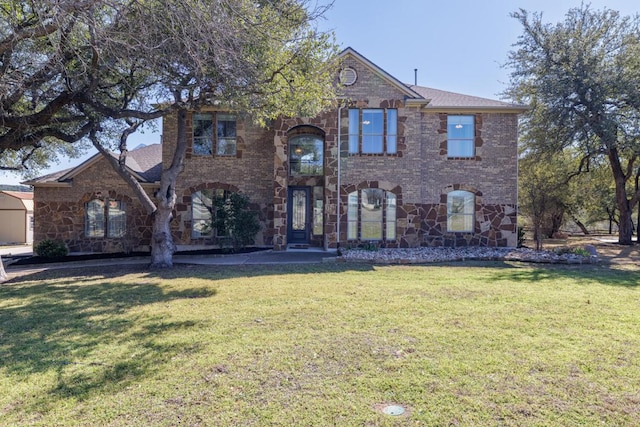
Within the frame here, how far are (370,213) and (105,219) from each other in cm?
1133

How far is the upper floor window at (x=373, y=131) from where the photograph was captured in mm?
14273

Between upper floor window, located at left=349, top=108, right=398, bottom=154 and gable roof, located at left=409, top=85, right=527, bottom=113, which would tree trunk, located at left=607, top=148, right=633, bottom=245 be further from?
upper floor window, located at left=349, top=108, right=398, bottom=154

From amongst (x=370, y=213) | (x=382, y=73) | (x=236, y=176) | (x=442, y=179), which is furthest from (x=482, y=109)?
(x=236, y=176)

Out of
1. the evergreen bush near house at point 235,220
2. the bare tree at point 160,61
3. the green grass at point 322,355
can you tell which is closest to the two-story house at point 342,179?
the evergreen bush near house at point 235,220

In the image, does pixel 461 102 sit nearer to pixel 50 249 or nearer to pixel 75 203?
pixel 75 203

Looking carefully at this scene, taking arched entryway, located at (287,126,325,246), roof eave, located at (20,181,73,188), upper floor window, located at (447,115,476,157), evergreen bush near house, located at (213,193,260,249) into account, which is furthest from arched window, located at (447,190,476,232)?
roof eave, located at (20,181,73,188)

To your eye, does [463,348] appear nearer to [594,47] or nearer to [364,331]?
[364,331]

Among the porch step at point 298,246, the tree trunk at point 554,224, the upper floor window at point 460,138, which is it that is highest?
the upper floor window at point 460,138

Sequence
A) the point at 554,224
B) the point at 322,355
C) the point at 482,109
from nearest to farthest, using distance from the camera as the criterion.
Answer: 1. the point at 322,355
2. the point at 482,109
3. the point at 554,224

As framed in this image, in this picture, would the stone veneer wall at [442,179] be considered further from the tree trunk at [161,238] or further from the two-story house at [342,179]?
the tree trunk at [161,238]

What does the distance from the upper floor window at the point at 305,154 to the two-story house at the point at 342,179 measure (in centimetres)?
4

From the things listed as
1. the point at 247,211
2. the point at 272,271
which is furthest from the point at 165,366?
the point at 247,211

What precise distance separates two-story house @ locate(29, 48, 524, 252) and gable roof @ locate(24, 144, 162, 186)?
0.23 feet

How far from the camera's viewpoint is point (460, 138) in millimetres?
14852
